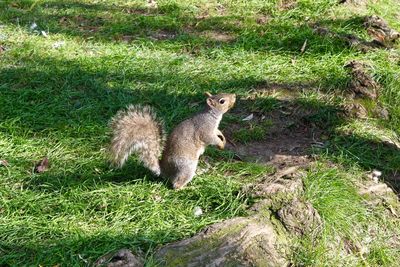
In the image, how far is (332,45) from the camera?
5629 mm

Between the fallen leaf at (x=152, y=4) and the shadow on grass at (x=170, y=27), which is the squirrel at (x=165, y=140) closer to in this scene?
the shadow on grass at (x=170, y=27)

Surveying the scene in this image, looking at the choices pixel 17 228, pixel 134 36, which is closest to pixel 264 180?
pixel 17 228

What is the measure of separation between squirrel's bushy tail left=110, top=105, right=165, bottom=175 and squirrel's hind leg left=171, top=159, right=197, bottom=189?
18 cm

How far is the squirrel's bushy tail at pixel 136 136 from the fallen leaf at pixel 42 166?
1.99 ft

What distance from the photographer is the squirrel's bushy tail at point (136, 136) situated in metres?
3.31

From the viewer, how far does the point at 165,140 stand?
11.6 ft

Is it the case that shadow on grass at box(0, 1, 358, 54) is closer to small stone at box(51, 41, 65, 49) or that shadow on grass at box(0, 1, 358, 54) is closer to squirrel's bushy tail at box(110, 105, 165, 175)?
small stone at box(51, 41, 65, 49)

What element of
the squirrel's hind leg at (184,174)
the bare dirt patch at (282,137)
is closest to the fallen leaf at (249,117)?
the bare dirt patch at (282,137)

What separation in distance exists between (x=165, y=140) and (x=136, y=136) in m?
0.27

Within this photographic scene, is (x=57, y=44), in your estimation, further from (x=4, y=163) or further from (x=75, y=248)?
(x=75, y=248)

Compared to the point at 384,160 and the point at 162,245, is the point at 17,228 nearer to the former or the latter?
the point at 162,245

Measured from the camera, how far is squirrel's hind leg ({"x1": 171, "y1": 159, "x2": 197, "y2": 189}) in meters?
3.44

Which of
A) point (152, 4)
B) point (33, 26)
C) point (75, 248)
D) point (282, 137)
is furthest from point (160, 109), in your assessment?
point (152, 4)

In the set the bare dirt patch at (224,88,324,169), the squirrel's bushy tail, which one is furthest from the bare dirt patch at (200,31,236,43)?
the squirrel's bushy tail
